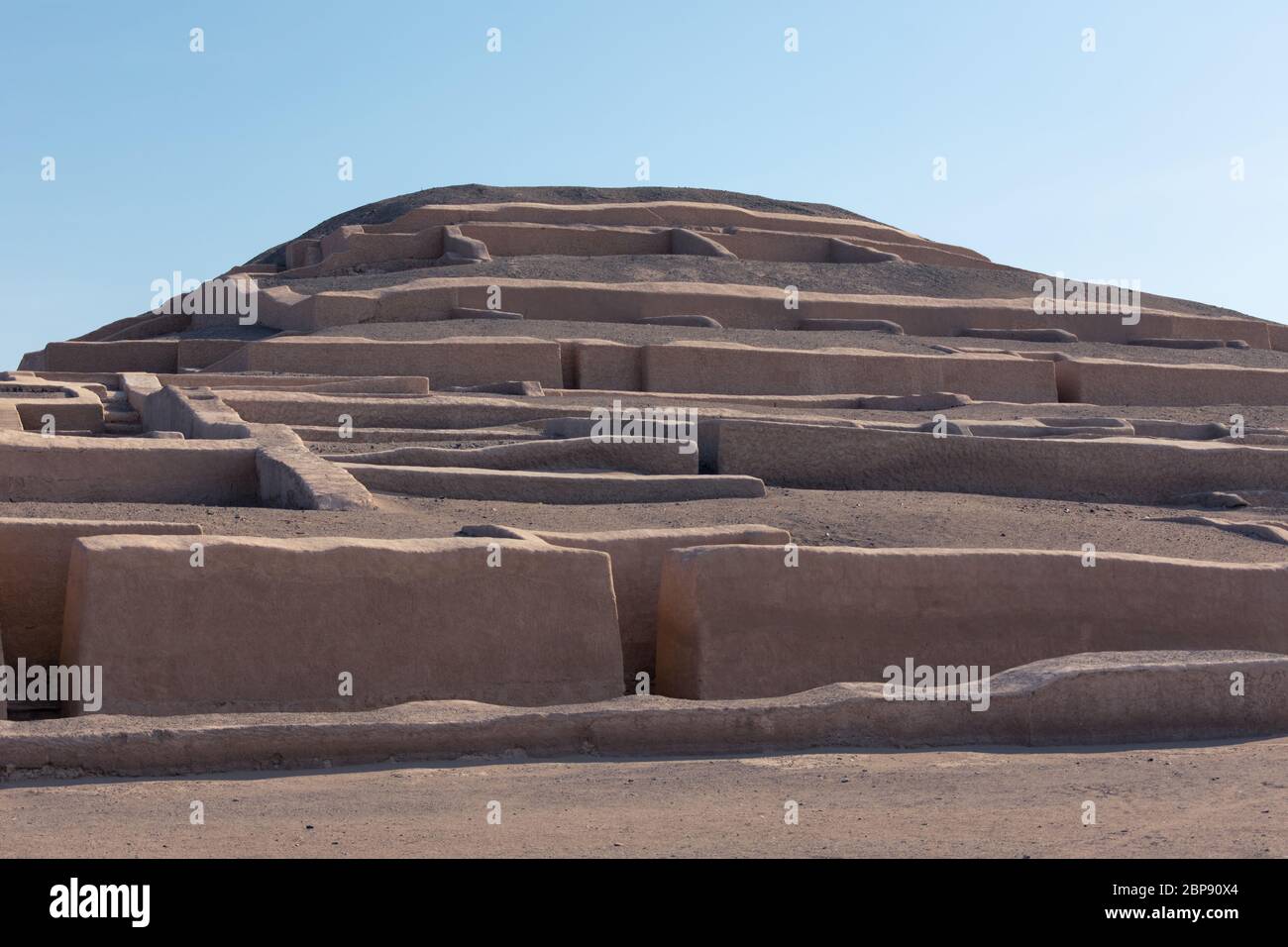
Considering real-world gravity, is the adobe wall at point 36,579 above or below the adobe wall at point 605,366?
below

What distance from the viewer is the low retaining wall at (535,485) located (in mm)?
8250

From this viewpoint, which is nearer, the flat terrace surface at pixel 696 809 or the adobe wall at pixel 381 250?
the flat terrace surface at pixel 696 809

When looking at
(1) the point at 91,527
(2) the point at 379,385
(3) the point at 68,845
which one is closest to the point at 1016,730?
(3) the point at 68,845

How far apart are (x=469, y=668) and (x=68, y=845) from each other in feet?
7.62

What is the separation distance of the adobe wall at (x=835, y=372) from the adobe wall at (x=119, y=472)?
7.76 meters

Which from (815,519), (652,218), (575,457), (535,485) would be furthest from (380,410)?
(652,218)

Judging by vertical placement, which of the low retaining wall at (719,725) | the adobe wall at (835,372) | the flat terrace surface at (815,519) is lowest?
the low retaining wall at (719,725)

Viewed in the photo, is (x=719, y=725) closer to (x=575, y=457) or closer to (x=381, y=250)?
(x=575, y=457)

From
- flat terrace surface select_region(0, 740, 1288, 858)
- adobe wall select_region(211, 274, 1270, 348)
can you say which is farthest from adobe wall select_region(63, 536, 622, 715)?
adobe wall select_region(211, 274, 1270, 348)

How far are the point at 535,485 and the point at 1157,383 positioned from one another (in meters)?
10.3

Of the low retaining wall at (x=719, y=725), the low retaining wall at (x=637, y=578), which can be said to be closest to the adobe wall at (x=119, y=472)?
the low retaining wall at (x=637, y=578)

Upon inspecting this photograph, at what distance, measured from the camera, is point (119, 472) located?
7.55 meters

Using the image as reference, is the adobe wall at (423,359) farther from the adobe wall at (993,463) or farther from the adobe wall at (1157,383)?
the adobe wall at (1157,383)
